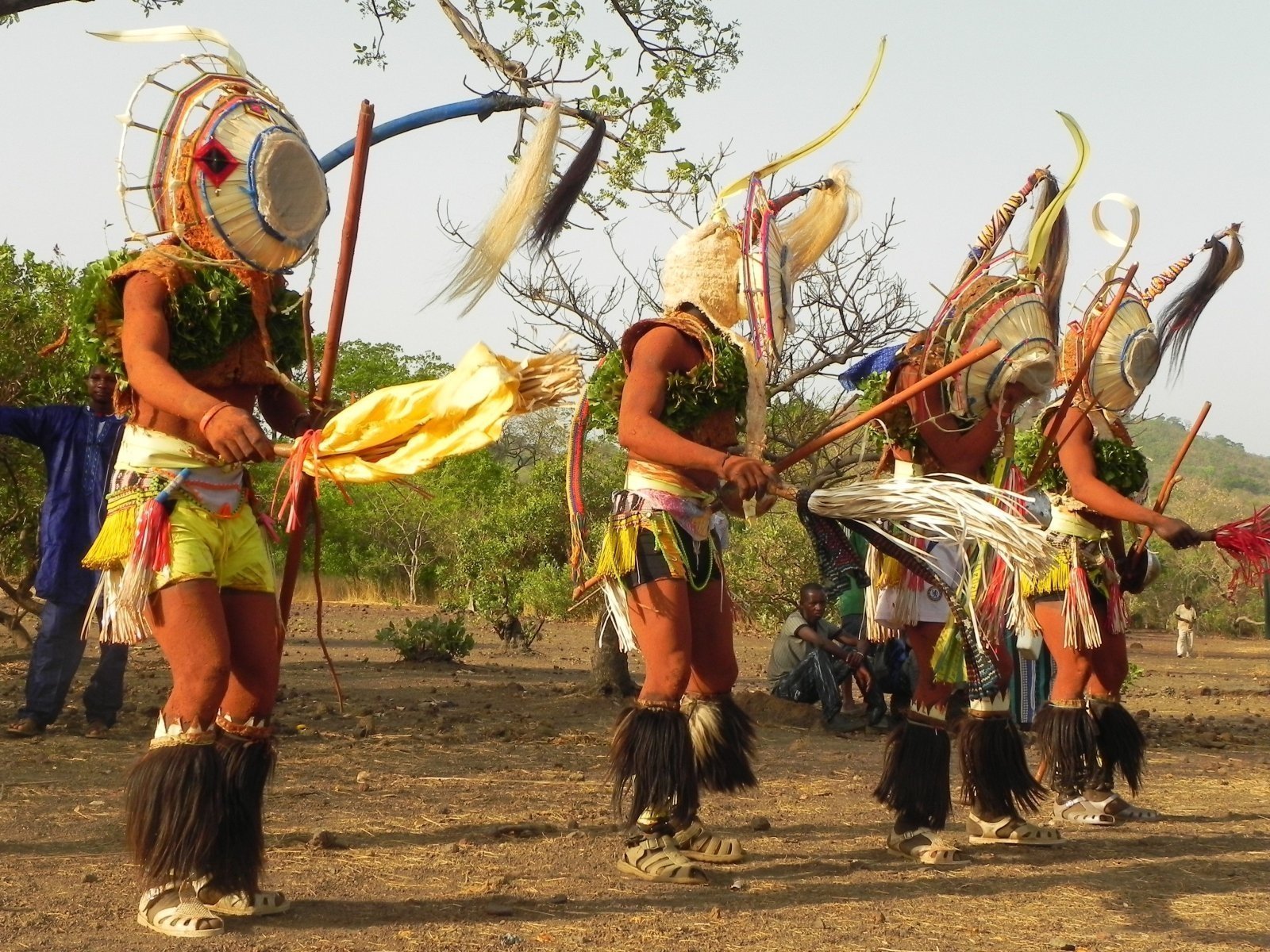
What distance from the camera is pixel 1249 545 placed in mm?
6066

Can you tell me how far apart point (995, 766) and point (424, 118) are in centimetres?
314

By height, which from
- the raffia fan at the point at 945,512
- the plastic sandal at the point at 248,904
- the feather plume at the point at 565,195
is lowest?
the plastic sandal at the point at 248,904

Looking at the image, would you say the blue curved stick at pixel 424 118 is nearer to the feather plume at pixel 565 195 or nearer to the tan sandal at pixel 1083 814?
the feather plume at pixel 565 195

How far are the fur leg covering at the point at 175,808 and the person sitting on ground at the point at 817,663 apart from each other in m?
5.82

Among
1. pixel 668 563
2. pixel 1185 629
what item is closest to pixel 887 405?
pixel 668 563

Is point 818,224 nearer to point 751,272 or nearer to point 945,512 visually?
point 751,272

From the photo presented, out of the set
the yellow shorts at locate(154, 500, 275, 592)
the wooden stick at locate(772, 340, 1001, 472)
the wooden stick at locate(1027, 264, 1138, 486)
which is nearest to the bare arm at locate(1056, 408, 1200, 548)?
the wooden stick at locate(1027, 264, 1138, 486)

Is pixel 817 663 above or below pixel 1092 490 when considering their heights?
below

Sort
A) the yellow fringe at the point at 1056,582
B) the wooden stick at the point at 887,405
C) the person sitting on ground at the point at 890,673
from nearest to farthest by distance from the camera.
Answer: the wooden stick at the point at 887,405, the yellow fringe at the point at 1056,582, the person sitting on ground at the point at 890,673

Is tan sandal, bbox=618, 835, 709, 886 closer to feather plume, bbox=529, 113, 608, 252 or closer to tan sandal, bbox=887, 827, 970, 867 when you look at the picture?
tan sandal, bbox=887, 827, 970, 867

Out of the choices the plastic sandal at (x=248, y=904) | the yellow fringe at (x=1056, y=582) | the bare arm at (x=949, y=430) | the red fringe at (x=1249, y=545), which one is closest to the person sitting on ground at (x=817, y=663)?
the yellow fringe at (x=1056, y=582)

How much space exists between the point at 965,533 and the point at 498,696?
6070 mm

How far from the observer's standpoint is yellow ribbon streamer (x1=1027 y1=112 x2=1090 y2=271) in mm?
4934

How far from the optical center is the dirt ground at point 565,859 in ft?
13.7
